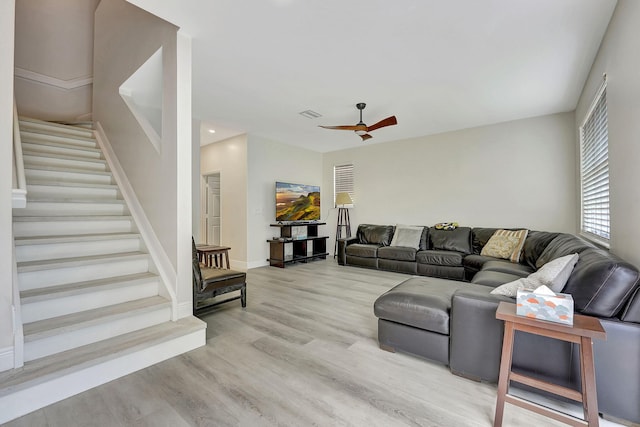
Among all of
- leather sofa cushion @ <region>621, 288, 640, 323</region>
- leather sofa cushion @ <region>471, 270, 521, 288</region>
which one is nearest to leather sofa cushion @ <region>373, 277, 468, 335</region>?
leather sofa cushion @ <region>471, 270, 521, 288</region>

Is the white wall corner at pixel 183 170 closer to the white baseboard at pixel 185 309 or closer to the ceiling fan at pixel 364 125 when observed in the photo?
the white baseboard at pixel 185 309

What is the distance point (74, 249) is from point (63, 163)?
1524 mm

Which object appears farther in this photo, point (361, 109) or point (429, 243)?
point (429, 243)

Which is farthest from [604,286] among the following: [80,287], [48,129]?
[48,129]

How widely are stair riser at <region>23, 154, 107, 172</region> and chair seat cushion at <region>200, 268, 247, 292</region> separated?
2.09m

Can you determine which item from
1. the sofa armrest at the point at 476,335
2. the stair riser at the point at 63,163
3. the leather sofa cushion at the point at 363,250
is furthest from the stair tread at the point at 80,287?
the leather sofa cushion at the point at 363,250

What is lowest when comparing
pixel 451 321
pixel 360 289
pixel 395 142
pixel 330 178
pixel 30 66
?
pixel 360 289

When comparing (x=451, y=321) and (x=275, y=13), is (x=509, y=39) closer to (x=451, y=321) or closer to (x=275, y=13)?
(x=275, y=13)

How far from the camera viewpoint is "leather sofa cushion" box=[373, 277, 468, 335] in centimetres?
206

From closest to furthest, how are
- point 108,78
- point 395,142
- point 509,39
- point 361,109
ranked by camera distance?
point 509,39 → point 108,78 → point 361,109 → point 395,142

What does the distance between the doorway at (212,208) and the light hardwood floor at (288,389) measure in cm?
421

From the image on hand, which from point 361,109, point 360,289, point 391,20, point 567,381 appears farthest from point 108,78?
point 567,381

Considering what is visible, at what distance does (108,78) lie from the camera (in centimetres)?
390

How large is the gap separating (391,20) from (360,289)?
10.9 ft
